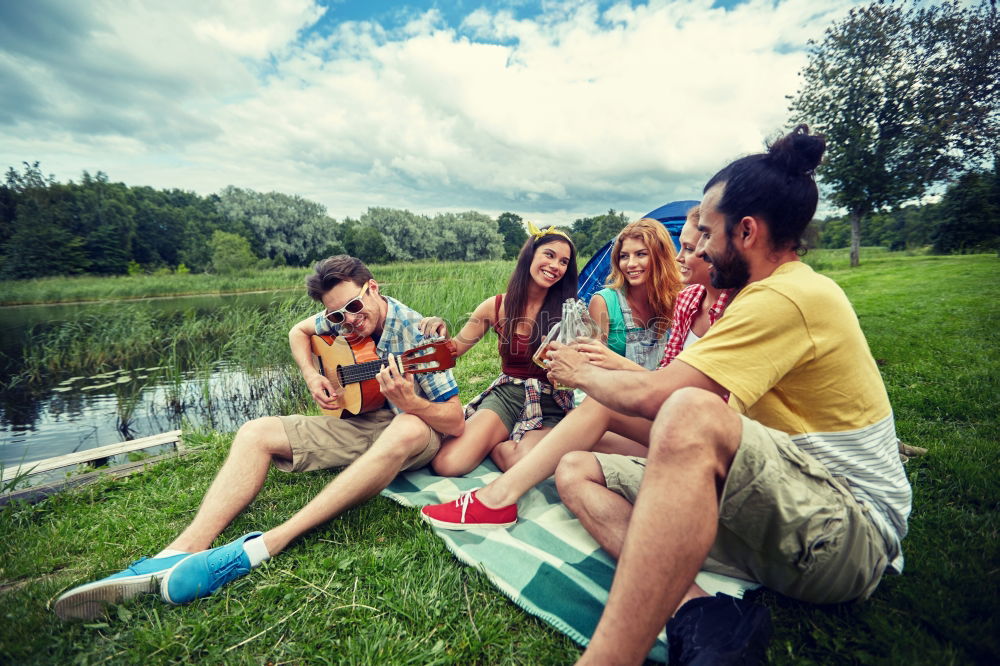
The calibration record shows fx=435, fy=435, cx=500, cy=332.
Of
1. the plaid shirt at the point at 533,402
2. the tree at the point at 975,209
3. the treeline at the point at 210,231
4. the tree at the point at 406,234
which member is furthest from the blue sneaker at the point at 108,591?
the tree at the point at 406,234

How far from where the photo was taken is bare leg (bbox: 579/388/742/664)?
111 cm

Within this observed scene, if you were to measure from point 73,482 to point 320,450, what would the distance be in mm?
1932

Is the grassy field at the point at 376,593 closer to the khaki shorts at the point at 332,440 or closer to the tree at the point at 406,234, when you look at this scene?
the khaki shorts at the point at 332,440

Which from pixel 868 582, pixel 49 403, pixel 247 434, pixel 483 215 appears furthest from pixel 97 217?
pixel 868 582

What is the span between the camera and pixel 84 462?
351 centimetres

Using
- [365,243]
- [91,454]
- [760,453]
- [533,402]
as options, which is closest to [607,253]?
[533,402]

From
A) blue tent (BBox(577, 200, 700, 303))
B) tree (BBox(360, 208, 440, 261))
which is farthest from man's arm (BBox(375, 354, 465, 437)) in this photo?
tree (BBox(360, 208, 440, 261))

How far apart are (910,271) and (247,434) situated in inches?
680

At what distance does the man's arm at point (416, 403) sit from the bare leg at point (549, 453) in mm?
520

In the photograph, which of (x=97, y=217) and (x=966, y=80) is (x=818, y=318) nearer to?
(x=966, y=80)

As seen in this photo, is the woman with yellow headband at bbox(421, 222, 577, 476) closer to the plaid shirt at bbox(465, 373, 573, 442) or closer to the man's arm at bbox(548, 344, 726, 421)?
the plaid shirt at bbox(465, 373, 573, 442)

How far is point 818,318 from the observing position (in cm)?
129

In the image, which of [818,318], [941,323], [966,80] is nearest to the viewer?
[818,318]

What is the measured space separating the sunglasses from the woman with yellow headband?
1.36 ft
